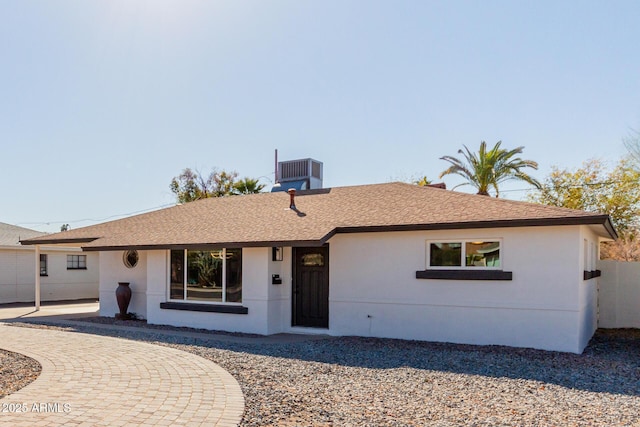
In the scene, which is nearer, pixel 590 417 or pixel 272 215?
pixel 590 417

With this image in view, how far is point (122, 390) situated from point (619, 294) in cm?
1354

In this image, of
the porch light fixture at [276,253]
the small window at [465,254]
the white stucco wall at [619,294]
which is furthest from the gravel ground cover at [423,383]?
the white stucco wall at [619,294]

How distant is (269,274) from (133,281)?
588 cm

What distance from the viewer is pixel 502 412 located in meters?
5.93

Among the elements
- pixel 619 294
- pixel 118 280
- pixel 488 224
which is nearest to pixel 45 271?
pixel 118 280

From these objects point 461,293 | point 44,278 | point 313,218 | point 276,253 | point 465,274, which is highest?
point 313,218

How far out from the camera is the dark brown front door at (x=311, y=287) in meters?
12.8

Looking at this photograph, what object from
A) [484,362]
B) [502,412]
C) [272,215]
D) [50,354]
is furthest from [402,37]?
[50,354]

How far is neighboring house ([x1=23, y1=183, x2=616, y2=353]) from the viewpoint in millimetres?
10016

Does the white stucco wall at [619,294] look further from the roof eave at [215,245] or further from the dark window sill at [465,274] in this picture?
the roof eave at [215,245]

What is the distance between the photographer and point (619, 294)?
14375 millimetres

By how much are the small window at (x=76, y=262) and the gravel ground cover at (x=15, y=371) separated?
16076 mm

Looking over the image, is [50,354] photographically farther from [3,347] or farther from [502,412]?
[502,412]

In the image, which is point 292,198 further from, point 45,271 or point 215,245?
point 45,271
